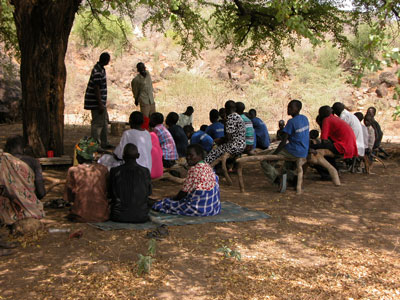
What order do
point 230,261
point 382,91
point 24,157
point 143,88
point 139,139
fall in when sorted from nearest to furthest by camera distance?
point 230,261 → point 24,157 → point 139,139 → point 143,88 → point 382,91

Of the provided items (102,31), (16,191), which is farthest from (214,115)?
(102,31)

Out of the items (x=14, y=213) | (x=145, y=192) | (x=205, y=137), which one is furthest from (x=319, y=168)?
(x=14, y=213)

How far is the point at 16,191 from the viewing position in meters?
4.41

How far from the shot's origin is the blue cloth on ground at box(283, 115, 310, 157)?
678 cm

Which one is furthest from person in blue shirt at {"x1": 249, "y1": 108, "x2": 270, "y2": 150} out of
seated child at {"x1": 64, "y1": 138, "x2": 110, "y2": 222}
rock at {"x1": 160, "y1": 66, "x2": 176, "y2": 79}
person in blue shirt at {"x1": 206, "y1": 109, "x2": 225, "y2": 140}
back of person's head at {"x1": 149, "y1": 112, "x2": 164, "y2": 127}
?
rock at {"x1": 160, "y1": 66, "x2": 176, "y2": 79}

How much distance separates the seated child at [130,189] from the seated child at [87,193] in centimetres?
12

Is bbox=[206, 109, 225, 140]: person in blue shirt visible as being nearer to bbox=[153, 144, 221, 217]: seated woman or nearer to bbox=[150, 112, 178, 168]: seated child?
bbox=[150, 112, 178, 168]: seated child

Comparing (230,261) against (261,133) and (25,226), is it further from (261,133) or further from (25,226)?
(261,133)

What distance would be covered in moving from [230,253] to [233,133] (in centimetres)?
327

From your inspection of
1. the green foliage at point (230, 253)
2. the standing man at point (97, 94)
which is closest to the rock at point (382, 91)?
the standing man at point (97, 94)

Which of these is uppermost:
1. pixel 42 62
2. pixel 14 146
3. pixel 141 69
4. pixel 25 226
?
pixel 141 69

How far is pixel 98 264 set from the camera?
3.78 m

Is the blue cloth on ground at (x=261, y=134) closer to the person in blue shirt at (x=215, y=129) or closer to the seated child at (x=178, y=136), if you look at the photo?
the person in blue shirt at (x=215, y=129)

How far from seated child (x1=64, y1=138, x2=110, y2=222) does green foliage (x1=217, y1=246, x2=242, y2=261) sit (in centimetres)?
149
